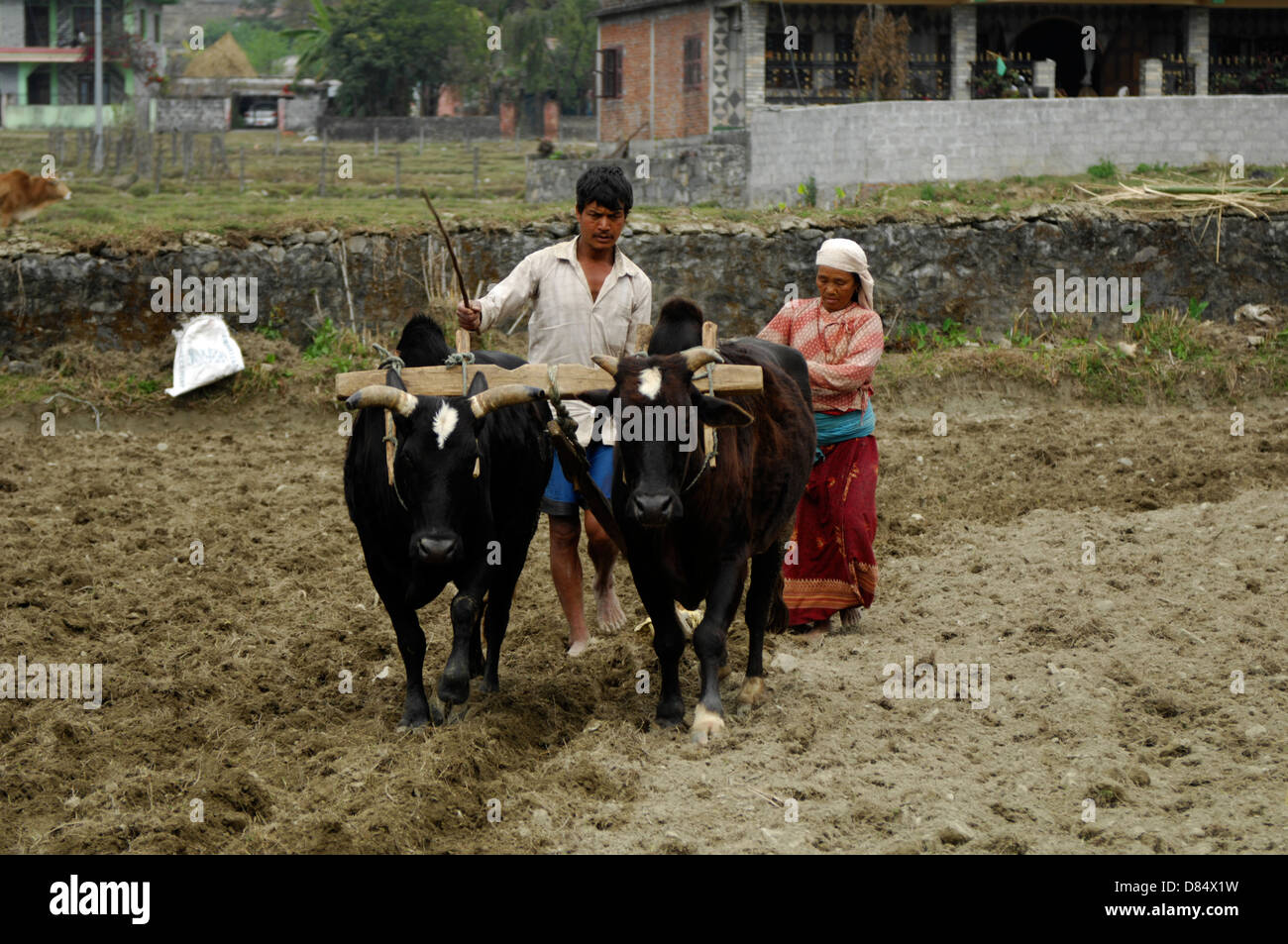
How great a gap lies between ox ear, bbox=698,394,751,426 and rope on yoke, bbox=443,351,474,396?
2.99 feet

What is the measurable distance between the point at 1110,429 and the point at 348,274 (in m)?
7.11

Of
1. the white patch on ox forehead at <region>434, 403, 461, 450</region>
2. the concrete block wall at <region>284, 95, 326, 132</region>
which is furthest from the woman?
the concrete block wall at <region>284, 95, 326, 132</region>

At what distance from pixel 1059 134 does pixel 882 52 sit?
657cm

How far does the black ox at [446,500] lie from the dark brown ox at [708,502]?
1.63ft

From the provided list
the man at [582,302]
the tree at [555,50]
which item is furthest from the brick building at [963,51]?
the man at [582,302]

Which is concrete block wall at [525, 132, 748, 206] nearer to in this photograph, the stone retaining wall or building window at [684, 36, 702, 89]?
building window at [684, 36, 702, 89]

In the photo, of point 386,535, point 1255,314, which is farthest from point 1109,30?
point 386,535

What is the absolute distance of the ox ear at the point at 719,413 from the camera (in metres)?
5.25

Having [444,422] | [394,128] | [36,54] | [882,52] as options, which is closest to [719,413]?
[444,422]

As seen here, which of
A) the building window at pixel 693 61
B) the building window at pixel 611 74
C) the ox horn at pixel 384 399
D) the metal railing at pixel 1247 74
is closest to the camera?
the ox horn at pixel 384 399

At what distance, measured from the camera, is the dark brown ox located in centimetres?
521

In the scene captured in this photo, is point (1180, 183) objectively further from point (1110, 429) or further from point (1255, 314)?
point (1110, 429)

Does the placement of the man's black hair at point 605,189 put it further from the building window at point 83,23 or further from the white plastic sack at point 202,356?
the building window at point 83,23

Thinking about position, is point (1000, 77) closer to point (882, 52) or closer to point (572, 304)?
point (882, 52)
